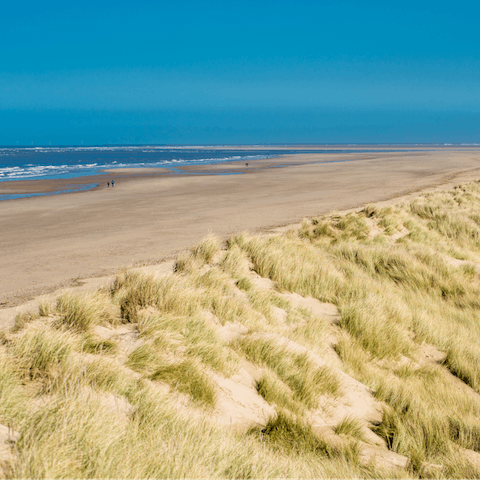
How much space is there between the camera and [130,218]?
1565 cm

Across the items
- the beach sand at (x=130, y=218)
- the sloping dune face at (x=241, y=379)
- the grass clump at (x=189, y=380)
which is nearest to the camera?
the sloping dune face at (x=241, y=379)

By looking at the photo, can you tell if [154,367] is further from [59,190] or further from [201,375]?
[59,190]

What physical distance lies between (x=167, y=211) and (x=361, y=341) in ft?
41.6

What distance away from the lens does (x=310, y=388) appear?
4.24 m

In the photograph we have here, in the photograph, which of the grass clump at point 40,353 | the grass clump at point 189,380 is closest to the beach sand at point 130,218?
the grass clump at point 40,353

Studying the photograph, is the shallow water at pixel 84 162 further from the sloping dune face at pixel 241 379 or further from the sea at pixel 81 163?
the sloping dune face at pixel 241 379

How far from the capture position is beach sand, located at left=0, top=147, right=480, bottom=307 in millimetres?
8977

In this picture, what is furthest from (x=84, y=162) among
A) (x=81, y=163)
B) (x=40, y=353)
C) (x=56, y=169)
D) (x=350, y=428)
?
(x=350, y=428)

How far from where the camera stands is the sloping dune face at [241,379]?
2689 millimetres

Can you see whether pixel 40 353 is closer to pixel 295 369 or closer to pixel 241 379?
pixel 241 379

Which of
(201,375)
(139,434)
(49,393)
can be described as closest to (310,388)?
(201,375)

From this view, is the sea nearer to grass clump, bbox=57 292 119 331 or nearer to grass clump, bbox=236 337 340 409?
grass clump, bbox=57 292 119 331

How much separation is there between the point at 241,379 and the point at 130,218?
12266 mm

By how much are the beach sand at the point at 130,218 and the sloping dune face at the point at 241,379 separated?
9.07 ft
